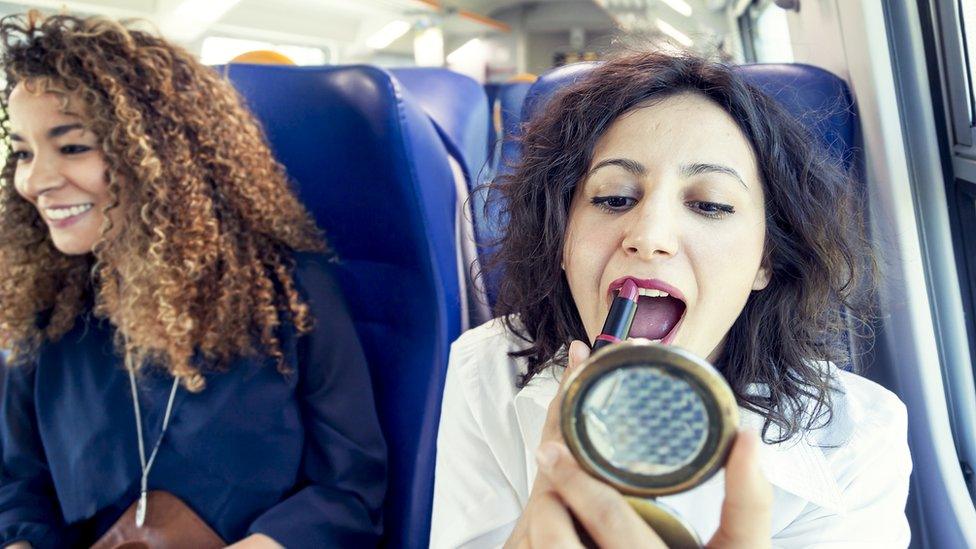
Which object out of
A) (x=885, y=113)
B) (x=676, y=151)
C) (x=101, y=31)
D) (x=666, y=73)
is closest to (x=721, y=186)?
(x=676, y=151)

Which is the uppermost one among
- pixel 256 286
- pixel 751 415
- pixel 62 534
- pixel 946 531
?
pixel 256 286

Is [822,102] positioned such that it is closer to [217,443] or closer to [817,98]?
[817,98]

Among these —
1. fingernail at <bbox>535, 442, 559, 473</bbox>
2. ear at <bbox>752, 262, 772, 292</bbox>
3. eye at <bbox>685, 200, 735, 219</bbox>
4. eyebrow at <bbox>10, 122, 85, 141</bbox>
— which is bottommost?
ear at <bbox>752, 262, 772, 292</bbox>

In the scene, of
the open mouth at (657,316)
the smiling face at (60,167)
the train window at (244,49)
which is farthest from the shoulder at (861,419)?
the train window at (244,49)

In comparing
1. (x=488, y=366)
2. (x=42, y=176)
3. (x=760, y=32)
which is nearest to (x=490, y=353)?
(x=488, y=366)

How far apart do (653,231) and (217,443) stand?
812 millimetres

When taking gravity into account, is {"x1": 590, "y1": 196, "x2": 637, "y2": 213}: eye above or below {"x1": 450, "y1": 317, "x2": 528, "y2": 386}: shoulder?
above

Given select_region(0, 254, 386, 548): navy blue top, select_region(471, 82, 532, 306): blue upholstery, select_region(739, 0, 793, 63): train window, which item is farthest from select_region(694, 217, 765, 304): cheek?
select_region(739, 0, 793, 63): train window

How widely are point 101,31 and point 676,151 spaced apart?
970 mm

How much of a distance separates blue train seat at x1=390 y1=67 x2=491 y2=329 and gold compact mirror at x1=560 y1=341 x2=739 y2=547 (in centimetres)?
80

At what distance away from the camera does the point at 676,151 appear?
0.77 metres

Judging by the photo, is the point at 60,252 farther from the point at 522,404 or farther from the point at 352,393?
the point at 522,404

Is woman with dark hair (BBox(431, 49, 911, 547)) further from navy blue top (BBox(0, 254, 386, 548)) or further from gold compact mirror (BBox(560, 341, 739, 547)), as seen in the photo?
navy blue top (BBox(0, 254, 386, 548))

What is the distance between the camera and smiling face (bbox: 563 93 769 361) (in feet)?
2.38
